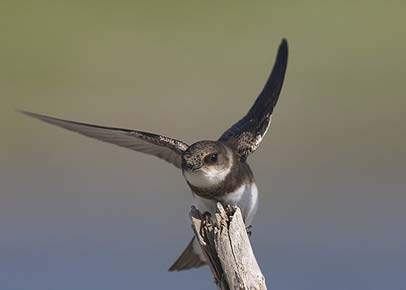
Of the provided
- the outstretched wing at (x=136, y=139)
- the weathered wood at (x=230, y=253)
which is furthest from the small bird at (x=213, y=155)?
the weathered wood at (x=230, y=253)

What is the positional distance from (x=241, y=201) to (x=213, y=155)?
0.15 metres

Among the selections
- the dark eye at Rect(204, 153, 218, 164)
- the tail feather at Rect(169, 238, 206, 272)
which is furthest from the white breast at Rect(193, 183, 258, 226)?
the tail feather at Rect(169, 238, 206, 272)

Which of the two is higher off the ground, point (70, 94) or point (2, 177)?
point (70, 94)

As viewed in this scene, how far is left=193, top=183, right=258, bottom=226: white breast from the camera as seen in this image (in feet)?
12.3

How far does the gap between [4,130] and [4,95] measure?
33 centimetres

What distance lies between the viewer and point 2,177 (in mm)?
6914

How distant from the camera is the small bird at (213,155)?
3.77m

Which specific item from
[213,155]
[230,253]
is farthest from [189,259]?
[230,253]

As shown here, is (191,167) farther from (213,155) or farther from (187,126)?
(187,126)

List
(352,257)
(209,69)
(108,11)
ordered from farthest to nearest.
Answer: (108,11) → (209,69) → (352,257)

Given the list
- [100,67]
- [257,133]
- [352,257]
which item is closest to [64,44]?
[100,67]

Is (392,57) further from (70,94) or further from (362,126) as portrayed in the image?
(70,94)

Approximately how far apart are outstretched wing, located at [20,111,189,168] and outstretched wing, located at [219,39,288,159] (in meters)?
0.16

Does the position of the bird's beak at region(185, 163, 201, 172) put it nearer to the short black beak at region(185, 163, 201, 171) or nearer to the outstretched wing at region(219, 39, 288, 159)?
the short black beak at region(185, 163, 201, 171)
